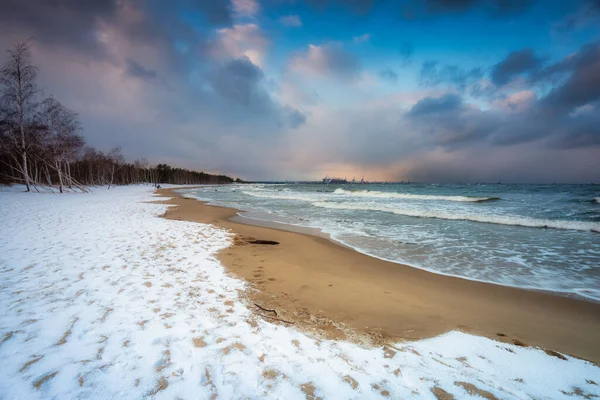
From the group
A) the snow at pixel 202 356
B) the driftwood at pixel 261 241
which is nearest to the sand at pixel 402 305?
the snow at pixel 202 356

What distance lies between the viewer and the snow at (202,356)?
2193mm

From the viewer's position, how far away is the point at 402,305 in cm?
427

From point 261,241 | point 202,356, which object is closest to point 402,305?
point 202,356

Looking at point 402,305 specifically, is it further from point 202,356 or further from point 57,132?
point 57,132

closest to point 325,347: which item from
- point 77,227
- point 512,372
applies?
point 512,372

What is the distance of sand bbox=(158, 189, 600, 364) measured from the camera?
135 inches

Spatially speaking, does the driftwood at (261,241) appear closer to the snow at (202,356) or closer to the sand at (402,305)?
the sand at (402,305)

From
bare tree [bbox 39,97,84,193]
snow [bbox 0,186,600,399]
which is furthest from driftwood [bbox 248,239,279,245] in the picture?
bare tree [bbox 39,97,84,193]

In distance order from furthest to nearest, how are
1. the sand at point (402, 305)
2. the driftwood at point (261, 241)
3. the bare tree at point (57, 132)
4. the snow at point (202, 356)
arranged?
the bare tree at point (57, 132) < the driftwood at point (261, 241) < the sand at point (402, 305) < the snow at point (202, 356)

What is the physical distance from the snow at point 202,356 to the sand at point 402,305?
1.21 feet

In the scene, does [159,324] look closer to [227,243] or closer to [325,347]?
[325,347]

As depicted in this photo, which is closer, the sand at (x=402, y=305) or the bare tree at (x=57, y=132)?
the sand at (x=402, y=305)

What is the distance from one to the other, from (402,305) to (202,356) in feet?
11.1

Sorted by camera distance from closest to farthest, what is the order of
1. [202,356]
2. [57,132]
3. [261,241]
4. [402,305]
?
[202,356] → [402,305] → [261,241] → [57,132]
